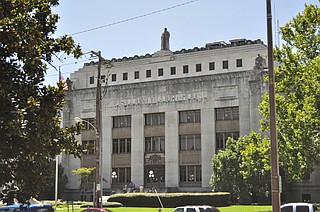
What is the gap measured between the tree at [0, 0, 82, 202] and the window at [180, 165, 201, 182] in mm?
53140

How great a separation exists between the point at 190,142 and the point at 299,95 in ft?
105

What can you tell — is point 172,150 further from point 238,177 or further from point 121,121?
point 238,177

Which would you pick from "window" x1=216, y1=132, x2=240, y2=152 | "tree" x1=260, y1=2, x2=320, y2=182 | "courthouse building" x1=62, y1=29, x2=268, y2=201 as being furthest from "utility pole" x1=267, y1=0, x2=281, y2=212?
"window" x1=216, y1=132, x2=240, y2=152

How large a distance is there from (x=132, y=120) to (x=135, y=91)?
4121 millimetres

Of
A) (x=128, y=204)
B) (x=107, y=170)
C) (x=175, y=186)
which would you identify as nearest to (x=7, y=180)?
(x=128, y=204)

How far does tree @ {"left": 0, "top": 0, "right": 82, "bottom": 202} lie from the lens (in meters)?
10.8

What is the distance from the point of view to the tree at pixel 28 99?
10.8 meters

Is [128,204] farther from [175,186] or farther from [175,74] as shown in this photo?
[175,74]

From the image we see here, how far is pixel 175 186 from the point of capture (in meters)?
65.4

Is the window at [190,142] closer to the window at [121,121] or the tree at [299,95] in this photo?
the window at [121,121]

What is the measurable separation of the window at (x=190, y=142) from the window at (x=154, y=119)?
3.90 m

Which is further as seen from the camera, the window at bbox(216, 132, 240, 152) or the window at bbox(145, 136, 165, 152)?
the window at bbox(145, 136, 165, 152)

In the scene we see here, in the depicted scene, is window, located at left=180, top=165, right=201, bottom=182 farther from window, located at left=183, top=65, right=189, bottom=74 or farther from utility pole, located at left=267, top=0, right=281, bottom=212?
utility pole, located at left=267, top=0, right=281, bottom=212

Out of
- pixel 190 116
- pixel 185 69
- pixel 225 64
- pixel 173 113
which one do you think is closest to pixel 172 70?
pixel 185 69
